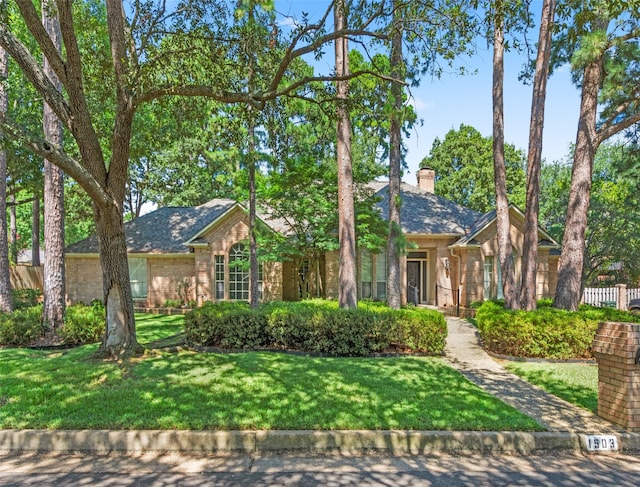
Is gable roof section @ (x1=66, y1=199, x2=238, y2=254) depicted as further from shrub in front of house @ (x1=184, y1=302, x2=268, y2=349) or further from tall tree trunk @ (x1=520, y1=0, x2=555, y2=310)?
tall tree trunk @ (x1=520, y1=0, x2=555, y2=310)

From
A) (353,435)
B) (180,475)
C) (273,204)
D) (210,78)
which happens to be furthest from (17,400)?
(273,204)

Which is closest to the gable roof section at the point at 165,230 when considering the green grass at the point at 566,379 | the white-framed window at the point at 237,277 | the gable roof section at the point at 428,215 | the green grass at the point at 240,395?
the white-framed window at the point at 237,277

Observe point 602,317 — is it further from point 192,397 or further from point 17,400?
point 17,400

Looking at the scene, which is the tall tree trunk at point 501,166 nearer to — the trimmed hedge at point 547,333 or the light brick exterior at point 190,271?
the trimmed hedge at point 547,333

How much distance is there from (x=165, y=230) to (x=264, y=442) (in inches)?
717

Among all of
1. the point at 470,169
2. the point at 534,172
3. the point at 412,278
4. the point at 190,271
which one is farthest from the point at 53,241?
the point at 470,169

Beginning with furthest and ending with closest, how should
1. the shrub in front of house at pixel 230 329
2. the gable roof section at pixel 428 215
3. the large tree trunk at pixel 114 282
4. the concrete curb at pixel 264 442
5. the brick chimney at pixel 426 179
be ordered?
the brick chimney at pixel 426 179 → the gable roof section at pixel 428 215 → the shrub in front of house at pixel 230 329 → the large tree trunk at pixel 114 282 → the concrete curb at pixel 264 442

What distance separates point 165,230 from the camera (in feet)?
68.3

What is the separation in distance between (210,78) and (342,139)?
3807 mm

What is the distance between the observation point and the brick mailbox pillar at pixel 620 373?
4.89 meters

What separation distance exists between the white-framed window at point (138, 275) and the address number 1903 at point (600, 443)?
19.0 m

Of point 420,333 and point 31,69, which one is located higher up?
point 31,69

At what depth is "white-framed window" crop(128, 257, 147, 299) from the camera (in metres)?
19.6

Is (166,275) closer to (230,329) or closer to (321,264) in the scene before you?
(321,264)
